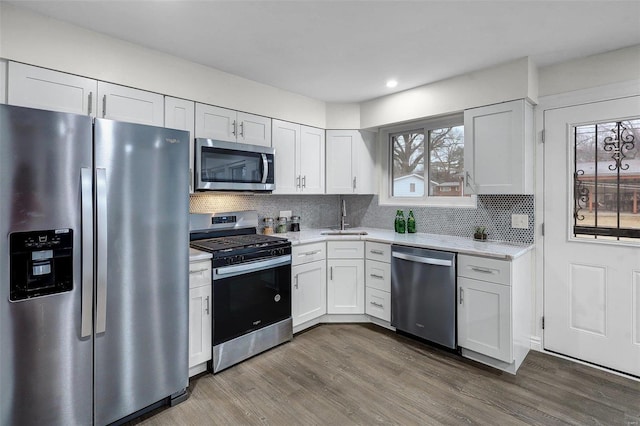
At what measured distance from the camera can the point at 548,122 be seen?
2.65 meters

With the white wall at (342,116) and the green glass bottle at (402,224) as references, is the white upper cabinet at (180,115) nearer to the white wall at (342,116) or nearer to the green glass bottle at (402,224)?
the white wall at (342,116)

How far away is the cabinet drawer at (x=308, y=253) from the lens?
2.95 metres

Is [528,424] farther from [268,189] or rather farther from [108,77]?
[108,77]

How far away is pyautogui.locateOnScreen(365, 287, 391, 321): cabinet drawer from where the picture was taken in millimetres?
3084

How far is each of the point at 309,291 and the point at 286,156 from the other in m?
1.39

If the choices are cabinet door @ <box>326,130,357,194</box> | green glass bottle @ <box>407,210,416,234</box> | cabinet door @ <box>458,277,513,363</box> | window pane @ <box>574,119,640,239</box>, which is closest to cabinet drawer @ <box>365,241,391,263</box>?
green glass bottle @ <box>407,210,416,234</box>

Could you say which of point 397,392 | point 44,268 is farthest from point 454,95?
point 44,268

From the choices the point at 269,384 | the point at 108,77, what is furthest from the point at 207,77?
the point at 269,384

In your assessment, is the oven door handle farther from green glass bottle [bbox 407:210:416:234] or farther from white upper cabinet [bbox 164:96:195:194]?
green glass bottle [bbox 407:210:416:234]

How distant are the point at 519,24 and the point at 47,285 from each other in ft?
10.1

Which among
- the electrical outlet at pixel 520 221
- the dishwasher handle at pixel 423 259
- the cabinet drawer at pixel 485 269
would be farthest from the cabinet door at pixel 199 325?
the electrical outlet at pixel 520 221

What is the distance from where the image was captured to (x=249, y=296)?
2555mm

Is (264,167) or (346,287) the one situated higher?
(264,167)

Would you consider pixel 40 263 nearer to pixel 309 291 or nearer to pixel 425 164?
pixel 309 291
